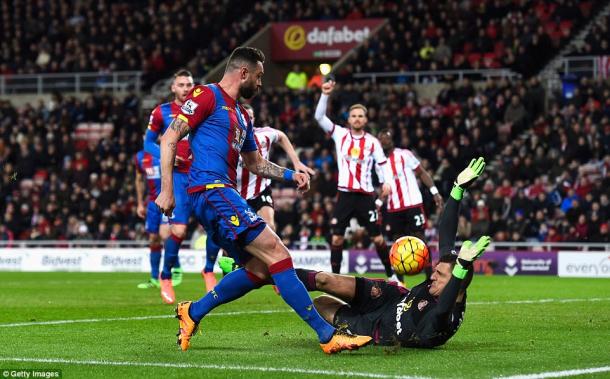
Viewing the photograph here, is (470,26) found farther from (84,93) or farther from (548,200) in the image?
(84,93)

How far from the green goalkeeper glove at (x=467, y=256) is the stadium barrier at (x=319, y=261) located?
17.2m

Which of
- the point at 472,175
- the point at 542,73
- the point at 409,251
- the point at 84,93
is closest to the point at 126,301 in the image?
the point at 409,251

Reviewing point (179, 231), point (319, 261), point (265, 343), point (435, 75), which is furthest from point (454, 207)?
point (435, 75)

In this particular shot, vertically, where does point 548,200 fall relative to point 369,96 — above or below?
below

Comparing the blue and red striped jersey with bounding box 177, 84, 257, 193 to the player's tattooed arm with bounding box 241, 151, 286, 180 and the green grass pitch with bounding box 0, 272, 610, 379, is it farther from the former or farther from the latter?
the green grass pitch with bounding box 0, 272, 610, 379

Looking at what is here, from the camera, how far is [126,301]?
14.9 meters

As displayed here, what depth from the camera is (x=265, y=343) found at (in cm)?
930

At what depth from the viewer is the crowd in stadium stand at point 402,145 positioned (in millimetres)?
26812

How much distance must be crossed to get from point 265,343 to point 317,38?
31.4 meters

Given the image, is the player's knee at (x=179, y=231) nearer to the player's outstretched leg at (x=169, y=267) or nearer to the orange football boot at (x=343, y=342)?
the player's outstretched leg at (x=169, y=267)

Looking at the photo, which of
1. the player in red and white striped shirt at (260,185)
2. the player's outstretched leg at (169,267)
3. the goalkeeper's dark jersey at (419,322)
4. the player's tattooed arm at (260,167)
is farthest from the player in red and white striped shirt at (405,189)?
the goalkeeper's dark jersey at (419,322)

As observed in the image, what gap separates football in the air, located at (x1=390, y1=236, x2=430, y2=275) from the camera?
1003 centimetres

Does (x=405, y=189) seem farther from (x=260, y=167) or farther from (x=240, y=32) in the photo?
(x=240, y=32)

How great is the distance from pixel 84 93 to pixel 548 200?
19113 millimetres
